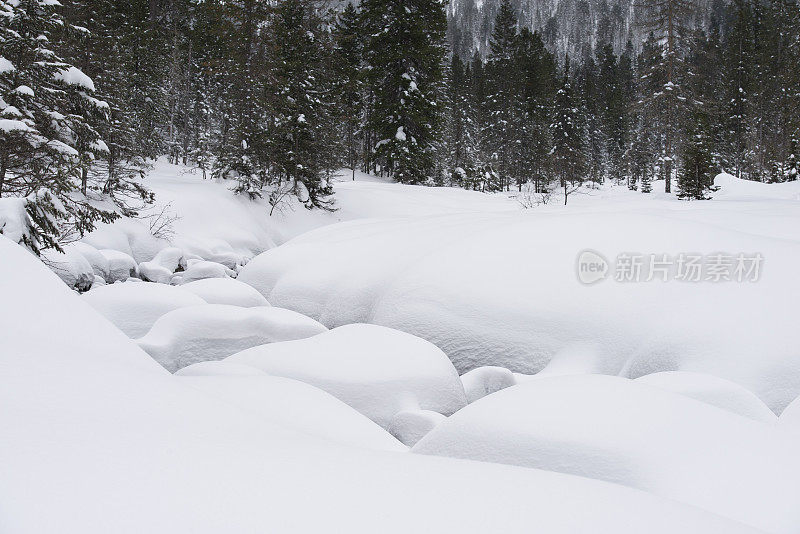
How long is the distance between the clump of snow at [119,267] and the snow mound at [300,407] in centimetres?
837

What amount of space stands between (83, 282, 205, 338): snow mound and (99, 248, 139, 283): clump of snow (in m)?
4.94

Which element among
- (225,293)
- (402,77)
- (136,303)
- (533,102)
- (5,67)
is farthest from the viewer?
(533,102)

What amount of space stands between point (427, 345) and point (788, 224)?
20.3 feet

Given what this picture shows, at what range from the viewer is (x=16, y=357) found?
5.23ft

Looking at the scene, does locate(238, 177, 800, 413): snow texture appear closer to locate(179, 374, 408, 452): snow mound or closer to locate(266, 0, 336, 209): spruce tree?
locate(179, 374, 408, 452): snow mound

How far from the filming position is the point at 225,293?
6641mm

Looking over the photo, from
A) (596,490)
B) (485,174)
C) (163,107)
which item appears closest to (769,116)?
(485,174)

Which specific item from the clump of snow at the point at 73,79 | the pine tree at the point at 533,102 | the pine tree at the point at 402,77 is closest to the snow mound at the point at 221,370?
the clump of snow at the point at 73,79

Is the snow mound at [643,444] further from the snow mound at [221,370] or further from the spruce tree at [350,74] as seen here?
the spruce tree at [350,74]

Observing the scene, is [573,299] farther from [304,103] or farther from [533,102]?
[533,102]

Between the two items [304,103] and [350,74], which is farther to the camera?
[350,74]

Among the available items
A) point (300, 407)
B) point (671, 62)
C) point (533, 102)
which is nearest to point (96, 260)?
point (300, 407)

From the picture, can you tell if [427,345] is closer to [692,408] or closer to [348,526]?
[692,408]

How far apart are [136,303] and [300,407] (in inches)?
142
